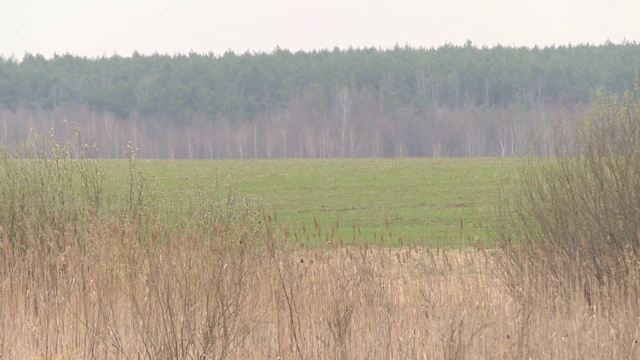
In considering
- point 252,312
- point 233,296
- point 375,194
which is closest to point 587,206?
point 252,312

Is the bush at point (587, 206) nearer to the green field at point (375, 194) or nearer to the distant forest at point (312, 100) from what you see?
the green field at point (375, 194)

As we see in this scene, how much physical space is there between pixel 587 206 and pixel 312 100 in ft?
325

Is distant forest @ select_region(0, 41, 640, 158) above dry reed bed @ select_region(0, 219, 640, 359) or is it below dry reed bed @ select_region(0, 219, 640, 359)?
above

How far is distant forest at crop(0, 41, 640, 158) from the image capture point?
4070 inches

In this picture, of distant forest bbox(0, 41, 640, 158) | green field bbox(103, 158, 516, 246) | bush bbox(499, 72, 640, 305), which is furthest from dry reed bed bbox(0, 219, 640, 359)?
distant forest bbox(0, 41, 640, 158)

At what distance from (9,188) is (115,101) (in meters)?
101

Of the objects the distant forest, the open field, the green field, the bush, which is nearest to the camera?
the open field

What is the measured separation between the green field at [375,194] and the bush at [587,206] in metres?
10.8

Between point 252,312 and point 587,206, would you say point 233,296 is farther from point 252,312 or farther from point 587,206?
point 587,206

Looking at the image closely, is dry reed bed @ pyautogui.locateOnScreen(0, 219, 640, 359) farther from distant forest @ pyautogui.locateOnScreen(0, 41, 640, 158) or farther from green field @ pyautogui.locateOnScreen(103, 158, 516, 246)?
distant forest @ pyautogui.locateOnScreen(0, 41, 640, 158)

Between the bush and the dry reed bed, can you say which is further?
the bush

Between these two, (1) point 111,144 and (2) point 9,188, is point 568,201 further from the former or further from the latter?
(1) point 111,144

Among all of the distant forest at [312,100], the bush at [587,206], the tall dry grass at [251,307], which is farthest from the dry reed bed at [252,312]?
the distant forest at [312,100]

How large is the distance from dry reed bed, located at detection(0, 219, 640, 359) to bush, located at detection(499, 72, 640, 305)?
76cm
